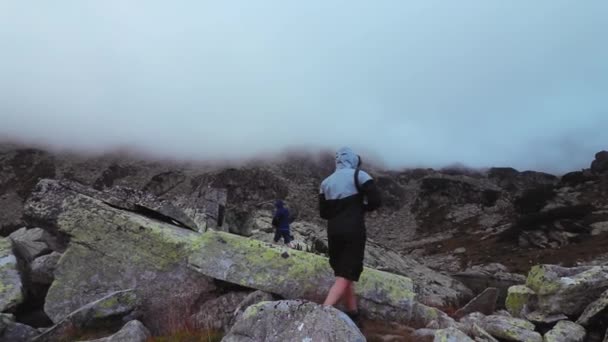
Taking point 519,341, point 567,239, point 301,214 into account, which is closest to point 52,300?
point 519,341

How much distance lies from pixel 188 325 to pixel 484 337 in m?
6.36

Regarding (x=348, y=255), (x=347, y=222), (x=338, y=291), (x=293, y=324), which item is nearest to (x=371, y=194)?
(x=347, y=222)

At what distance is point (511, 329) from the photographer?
10000 mm

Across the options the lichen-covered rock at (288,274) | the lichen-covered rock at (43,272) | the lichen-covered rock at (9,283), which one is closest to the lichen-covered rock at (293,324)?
the lichen-covered rock at (288,274)

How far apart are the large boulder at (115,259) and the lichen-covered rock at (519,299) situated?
8.14m

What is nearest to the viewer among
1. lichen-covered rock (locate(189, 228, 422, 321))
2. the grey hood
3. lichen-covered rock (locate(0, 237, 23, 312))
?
the grey hood

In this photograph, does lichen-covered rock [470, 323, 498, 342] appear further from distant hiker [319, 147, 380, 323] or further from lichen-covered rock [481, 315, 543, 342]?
distant hiker [319, 147, 380, 323]

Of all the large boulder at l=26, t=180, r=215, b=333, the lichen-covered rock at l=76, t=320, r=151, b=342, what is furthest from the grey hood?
the lichen-covered rock at l=76, t=320, r=151, b=342

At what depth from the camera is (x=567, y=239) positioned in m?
67.2

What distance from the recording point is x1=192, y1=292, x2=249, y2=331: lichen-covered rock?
34.8 ft

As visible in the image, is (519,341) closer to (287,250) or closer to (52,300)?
(287,250)

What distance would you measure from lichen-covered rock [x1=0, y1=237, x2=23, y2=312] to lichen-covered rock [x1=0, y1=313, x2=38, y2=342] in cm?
99

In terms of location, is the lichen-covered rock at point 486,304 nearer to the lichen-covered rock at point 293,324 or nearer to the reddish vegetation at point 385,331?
the reddish vegetation at point 385,331

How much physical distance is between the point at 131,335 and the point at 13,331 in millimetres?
3204
